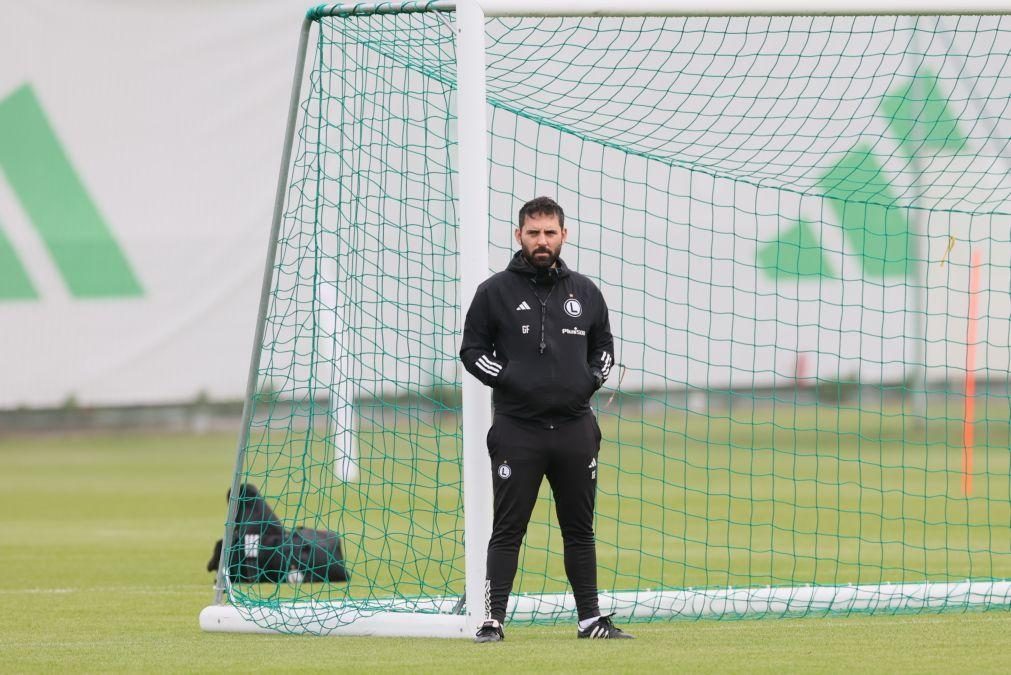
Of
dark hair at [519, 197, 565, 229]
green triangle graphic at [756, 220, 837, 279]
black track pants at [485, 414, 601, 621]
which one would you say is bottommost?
black track pants at [485, 414, 601, 621]

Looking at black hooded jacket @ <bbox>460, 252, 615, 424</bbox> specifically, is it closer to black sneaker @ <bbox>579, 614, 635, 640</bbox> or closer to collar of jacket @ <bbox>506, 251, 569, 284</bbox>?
A: collar of jacket @ <bbox>506, 251, 569, 284</bbox>

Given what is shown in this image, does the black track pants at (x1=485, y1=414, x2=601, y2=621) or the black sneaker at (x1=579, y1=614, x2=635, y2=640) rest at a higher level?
the black track pants at (x1=485, y1=414, x2=601, y2=621)

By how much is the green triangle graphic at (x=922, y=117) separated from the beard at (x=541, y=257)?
3.67 meters

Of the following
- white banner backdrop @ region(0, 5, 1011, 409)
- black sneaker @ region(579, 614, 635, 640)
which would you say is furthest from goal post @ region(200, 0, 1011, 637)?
white banner backdrop @ region(0, 5, 1011, 409)

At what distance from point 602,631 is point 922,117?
16.4ft

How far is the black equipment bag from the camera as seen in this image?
346 inches

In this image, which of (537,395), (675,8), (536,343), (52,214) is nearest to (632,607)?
(537,395)

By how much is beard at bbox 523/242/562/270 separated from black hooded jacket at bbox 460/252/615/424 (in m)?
0.03

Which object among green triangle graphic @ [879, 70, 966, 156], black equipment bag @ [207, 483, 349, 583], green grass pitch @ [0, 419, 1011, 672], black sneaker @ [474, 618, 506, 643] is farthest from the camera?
green triangle graphic @ [879, 70, 966, 156]

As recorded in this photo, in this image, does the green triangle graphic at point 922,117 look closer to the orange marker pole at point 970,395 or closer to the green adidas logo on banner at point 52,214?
the orange marker pole at point 970,395

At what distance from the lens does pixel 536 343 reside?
6887 millimetres

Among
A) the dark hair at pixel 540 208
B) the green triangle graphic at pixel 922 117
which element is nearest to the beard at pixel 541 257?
the dark hair at pixel 540 208

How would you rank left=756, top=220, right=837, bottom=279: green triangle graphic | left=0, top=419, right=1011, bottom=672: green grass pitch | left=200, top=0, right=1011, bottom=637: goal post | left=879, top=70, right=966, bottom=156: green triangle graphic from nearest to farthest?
left=0, top=419, right=1011, bottom=672: green grass pitch, left=200, top=0, right=1011, bottom=637: goal post, left=879, top=70, right=966, bottom=156: green triangle graphic, left=756, top=220, right=837, bottom=279: green triangle graphic

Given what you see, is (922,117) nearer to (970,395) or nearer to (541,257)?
(970,395)
